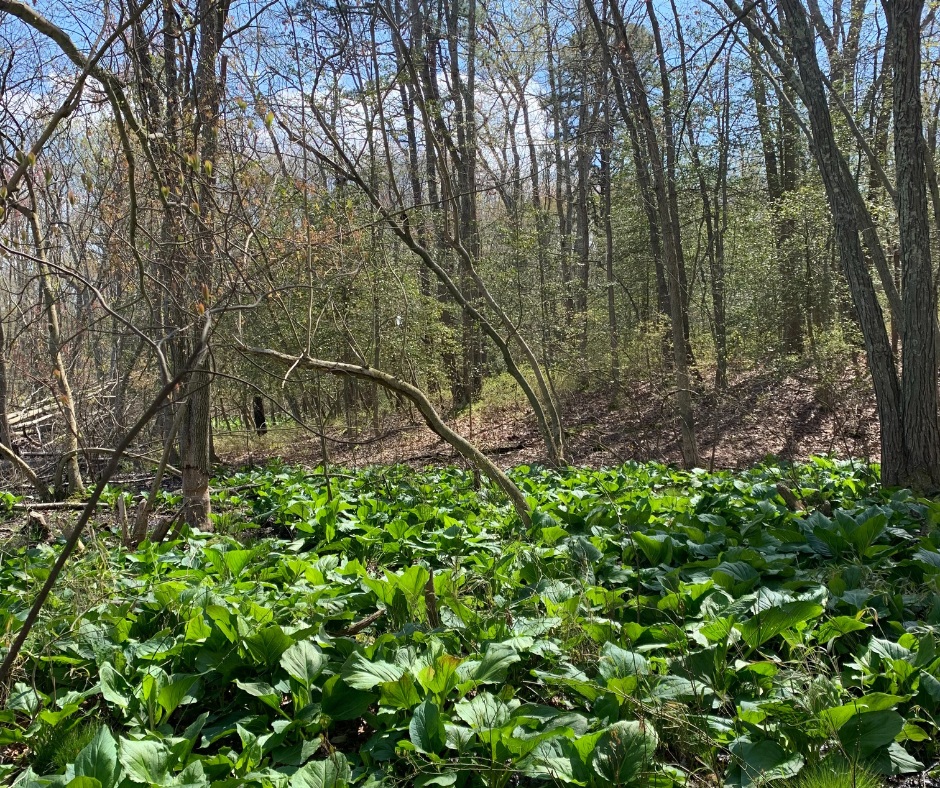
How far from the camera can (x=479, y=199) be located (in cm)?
1892

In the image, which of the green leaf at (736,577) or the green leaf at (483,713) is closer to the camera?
the green leaf at (483,713)

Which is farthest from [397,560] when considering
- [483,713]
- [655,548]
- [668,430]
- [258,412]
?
[258,412]

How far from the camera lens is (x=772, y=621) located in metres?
2.26

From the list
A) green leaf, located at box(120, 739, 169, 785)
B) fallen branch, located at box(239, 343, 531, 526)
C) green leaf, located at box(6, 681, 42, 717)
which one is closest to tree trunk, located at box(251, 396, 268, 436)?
fallen branch, located at box(239, 343, 531, 526)

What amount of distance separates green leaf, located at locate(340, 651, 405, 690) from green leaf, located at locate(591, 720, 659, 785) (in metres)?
0.67

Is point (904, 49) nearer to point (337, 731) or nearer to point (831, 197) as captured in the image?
point (831, 197)

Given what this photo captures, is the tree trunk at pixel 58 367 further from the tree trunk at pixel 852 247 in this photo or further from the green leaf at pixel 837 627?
the tree trunk at pixel 852 247

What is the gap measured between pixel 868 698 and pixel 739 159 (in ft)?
56.2

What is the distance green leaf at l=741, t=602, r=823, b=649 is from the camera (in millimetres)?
2256

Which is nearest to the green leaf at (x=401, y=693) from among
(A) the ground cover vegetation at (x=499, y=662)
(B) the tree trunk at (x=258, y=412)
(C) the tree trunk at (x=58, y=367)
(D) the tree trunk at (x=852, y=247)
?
(A) the ground cover vegetation at (x=499, y=662)

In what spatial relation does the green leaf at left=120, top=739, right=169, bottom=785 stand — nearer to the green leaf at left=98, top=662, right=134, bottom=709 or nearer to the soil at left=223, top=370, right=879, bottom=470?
the green leaf at left=98, top=662, right=134, bottom=709

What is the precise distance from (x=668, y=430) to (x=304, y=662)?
1128 centimetres

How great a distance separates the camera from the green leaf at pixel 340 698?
2.10 metres

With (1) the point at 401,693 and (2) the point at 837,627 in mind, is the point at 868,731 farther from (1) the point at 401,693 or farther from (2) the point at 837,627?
(1) the point at 401,693
